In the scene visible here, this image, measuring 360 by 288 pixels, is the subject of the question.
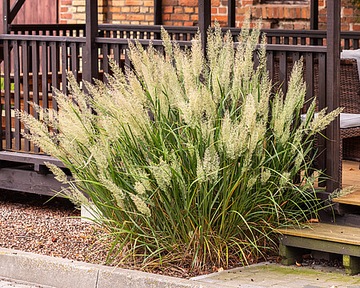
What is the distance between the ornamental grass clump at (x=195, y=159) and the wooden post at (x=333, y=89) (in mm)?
158

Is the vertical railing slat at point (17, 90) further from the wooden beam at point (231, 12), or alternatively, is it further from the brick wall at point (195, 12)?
the brick wall at point (195, 12)

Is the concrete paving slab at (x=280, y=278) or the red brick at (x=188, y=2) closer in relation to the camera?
the concrete paving slab at (x=280, y=278)

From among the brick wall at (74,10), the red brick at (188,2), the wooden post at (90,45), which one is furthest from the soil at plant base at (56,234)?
the brick wall at (74,10)

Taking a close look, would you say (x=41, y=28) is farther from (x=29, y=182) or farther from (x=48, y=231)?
(x=48, y=231)

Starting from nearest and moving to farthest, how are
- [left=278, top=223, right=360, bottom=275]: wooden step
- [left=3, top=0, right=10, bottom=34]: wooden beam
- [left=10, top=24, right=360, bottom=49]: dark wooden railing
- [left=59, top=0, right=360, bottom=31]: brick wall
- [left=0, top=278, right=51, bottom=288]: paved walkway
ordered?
[left=278, top=223, right=360, bottom=275]: wooden step
[left=0, top=278, right=51, bottom=288]: paved walkway
[left=3, top=0, right=10, bottom=34]: wooden beam
[left=10, top=24, right=360, bottom=49]: dark wooden railing
[left=59, top=0, right=360, bottom=31]: brick wall

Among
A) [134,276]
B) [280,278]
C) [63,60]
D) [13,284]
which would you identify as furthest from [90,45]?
[280,278]

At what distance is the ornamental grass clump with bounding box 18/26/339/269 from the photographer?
646cm

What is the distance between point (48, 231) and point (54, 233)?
11cm

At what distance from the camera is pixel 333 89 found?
686 cm

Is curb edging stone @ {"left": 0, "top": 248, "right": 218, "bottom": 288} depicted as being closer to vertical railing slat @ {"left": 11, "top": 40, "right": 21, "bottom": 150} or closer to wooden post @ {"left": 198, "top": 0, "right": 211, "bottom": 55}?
vertical railing slat @ {"left": 11, "top": 40, "right": 21, "bottom": 150}

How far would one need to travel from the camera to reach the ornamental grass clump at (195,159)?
21.2 ft

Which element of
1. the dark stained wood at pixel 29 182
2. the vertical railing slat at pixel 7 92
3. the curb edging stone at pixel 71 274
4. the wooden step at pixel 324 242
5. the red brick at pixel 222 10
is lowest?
the curb edging stone at pixel 71 274

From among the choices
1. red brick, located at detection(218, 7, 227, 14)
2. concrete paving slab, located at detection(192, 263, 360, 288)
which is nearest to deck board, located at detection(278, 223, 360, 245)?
concrete paving slab, located at detection(192, 263, 360, 288)

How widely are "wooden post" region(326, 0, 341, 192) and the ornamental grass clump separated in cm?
16
